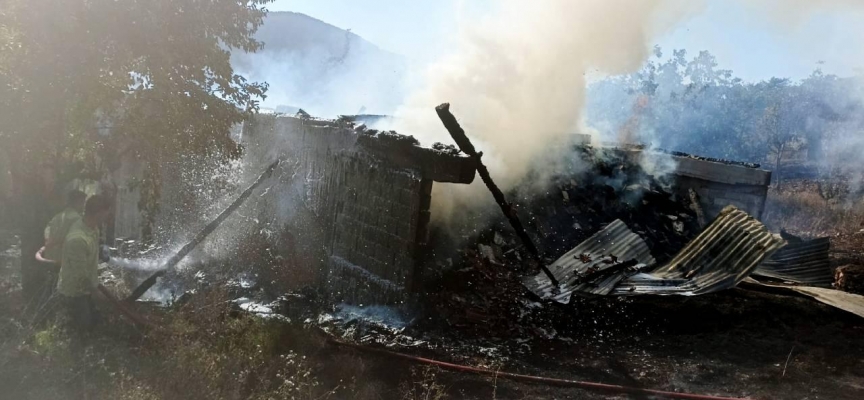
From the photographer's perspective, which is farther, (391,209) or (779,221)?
(779,221)

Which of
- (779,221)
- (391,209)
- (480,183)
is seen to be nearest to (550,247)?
(480,183)

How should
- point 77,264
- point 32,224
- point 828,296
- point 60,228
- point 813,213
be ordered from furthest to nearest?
point 813,213, point 828,296, point 32,224, point 60,228, point 77,264

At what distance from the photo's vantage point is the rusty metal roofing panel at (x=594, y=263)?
25.3 feet

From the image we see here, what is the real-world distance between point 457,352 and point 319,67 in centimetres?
2534

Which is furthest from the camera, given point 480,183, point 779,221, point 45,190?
point 779,221

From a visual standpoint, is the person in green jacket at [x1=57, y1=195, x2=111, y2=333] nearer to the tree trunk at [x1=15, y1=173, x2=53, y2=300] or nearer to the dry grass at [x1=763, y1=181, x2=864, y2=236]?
the tree trunk at [x1=15, y1=173, x2=53, y2=300]

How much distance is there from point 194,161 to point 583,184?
7.94 m

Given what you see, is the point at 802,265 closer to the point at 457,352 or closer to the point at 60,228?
the point at 457,352

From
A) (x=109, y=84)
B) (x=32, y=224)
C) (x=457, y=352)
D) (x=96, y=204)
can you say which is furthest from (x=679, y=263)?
(x=32, y=224)

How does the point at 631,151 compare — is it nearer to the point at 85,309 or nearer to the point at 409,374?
the point at 409,374

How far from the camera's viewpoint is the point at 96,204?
520 cm

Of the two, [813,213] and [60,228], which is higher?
[813,213]

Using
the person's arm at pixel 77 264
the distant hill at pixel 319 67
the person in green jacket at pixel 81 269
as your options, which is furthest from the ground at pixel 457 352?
the distant hill at pixel 319 67

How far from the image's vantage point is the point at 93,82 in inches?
228
